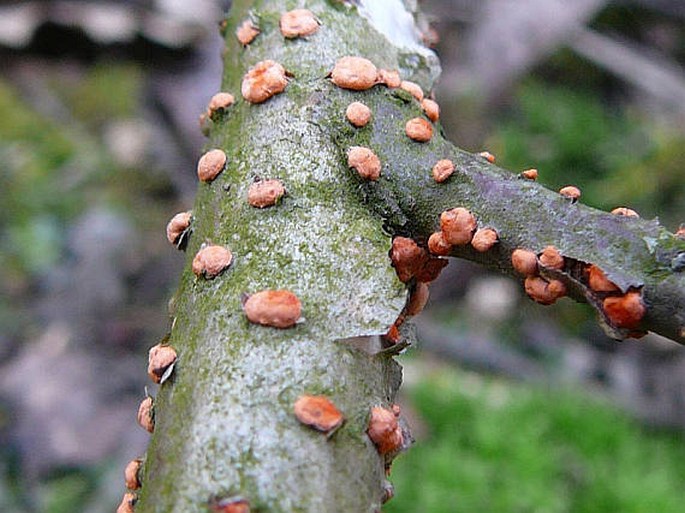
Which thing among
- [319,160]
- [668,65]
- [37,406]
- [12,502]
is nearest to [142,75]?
[37,406]

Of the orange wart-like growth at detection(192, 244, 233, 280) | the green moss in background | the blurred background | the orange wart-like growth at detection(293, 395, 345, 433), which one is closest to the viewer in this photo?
the orange wart-like growth at detection(293, 395, 345, 433)

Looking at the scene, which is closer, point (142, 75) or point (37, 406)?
point (37, 406)

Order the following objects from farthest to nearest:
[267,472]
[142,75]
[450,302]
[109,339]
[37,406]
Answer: [142,75] < [450,302] < [109,339] < [37,406] < [267,472]

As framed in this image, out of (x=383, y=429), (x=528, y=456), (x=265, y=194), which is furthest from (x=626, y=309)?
(x=528, y=456)

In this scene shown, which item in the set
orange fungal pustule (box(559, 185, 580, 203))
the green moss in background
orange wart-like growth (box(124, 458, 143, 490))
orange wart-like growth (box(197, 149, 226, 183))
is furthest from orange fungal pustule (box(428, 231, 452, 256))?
the green moss in background

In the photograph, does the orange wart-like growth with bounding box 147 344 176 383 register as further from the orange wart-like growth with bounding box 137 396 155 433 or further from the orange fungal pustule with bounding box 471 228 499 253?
the orange fungal pustule with bounding box 471 228 499 253

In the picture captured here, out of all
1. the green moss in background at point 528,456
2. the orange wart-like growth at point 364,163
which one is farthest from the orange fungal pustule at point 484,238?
the green moss in background at point 528,456

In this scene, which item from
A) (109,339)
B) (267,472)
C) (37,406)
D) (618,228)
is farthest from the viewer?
(109,339)

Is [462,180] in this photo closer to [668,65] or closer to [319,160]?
[319,160]
